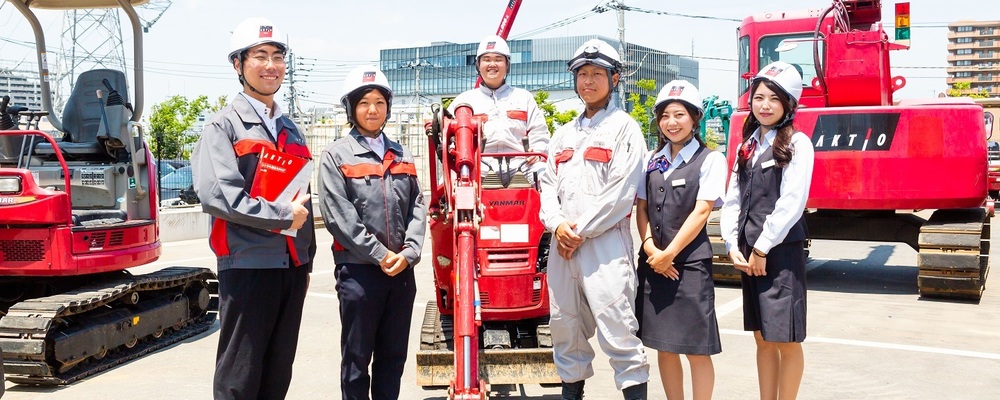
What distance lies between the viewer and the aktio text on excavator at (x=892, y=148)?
9461 mm

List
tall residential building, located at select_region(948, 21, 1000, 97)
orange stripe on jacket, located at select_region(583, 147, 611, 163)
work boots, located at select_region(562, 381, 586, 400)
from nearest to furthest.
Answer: orange stripe on jacket, located at select_region(583, 147, 611, 163)
work boots, located at select_region(562, 381, 586, 400)
tall residential building, located at select_region(948, 21, 1000, 97)

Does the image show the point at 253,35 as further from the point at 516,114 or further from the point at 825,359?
the point at 825,359

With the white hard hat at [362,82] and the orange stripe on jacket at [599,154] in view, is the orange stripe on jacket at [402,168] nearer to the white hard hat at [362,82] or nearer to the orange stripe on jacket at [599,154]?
the white hard hat at [362,82]

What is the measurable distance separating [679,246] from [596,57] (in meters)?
1.14

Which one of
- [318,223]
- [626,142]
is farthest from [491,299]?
[318,223]

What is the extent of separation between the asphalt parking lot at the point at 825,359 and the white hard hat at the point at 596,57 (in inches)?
91.8

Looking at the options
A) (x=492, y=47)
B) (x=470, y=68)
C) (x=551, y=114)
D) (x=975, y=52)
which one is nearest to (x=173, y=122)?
(x=551, y=114)

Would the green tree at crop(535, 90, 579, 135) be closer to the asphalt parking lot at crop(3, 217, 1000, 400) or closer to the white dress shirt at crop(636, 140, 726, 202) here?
the asphalt parking lot at crop(3, 217, 1000, 400)

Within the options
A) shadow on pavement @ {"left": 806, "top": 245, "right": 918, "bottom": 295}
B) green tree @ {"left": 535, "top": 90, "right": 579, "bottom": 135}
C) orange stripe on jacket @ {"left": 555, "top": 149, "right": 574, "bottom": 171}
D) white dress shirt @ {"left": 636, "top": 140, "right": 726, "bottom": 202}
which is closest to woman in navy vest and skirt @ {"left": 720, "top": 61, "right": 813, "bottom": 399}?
white dress shirt @ {"left": 636, "top": 140, "right": 726, "bottom": 202}

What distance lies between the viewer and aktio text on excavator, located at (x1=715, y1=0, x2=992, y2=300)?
946cm

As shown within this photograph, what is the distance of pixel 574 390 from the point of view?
16.3 feet

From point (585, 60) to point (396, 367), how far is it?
6.53 ft

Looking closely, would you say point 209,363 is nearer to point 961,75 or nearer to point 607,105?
point 607,105

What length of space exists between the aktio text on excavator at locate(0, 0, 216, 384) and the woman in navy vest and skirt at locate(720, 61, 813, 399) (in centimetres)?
498
